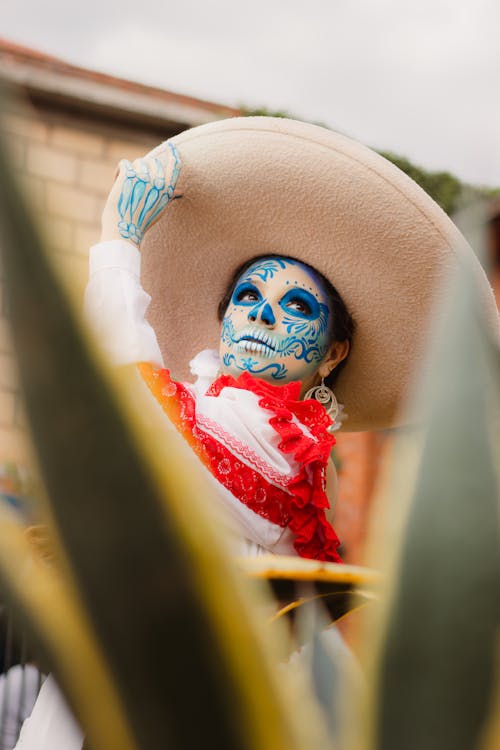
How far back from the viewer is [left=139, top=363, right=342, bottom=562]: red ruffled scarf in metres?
1.65

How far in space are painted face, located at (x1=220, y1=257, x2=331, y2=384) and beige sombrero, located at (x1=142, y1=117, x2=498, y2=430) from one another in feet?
0.26

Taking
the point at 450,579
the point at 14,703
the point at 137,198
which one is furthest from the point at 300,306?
the point at 450,579

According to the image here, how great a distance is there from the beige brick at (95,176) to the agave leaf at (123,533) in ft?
16.9

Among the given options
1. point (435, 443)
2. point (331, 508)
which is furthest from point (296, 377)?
point (435, 443)

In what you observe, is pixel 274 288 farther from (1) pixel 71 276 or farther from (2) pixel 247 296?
(1) pixel 71 276

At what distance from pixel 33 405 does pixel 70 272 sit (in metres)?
Result: 0.06

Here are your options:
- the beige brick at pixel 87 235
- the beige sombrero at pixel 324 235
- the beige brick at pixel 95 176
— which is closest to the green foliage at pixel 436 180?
the beige brick at pixel 95 176

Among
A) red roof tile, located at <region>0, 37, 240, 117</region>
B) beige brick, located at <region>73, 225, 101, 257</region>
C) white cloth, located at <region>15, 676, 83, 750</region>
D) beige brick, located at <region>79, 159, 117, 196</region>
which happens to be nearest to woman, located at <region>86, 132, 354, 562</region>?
white cloth, located at <region>15, 676, 83, 750</region>

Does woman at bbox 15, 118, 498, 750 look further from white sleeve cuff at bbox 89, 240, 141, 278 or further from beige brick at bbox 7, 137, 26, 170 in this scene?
beige brick at bbox 7, 137, 26, 170

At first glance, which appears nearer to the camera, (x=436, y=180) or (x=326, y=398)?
(x=326, y=398)

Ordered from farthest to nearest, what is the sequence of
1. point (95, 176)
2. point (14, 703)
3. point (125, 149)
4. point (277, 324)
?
1. point (125, 149)
2. point (95, 176)
3. point (14, 703)
4. point (277, 324)

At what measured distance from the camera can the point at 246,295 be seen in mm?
1944

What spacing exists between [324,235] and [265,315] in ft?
0.71

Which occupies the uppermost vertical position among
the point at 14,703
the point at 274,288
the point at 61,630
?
the point at 274,288
